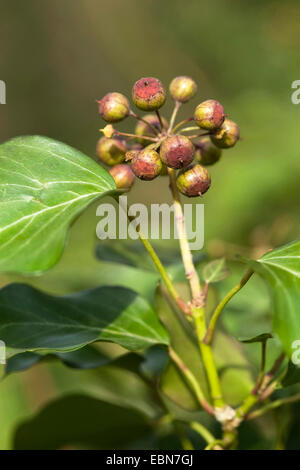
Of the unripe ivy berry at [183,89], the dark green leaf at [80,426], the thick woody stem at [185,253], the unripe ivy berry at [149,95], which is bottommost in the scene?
the dark green leaf at [80,426]

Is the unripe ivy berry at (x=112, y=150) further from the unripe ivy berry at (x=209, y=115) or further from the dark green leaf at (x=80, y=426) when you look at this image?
the dark green leaf at (x=80, y=426)

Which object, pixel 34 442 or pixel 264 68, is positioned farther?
pixel 264 68

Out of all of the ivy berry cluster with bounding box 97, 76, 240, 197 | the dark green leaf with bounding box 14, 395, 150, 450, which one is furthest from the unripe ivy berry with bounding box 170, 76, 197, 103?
the dark green leaf with bounding box 14, 395, 150, 450

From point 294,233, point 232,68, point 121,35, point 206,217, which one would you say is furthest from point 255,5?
point 294,233

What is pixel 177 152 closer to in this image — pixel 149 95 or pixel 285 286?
pixel 149 95

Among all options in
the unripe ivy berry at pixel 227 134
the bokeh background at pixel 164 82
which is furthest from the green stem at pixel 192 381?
the bokeh background at pixel 164 82

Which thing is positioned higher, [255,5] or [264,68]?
[255,5]

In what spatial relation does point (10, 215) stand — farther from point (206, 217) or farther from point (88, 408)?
point (206, 217)
